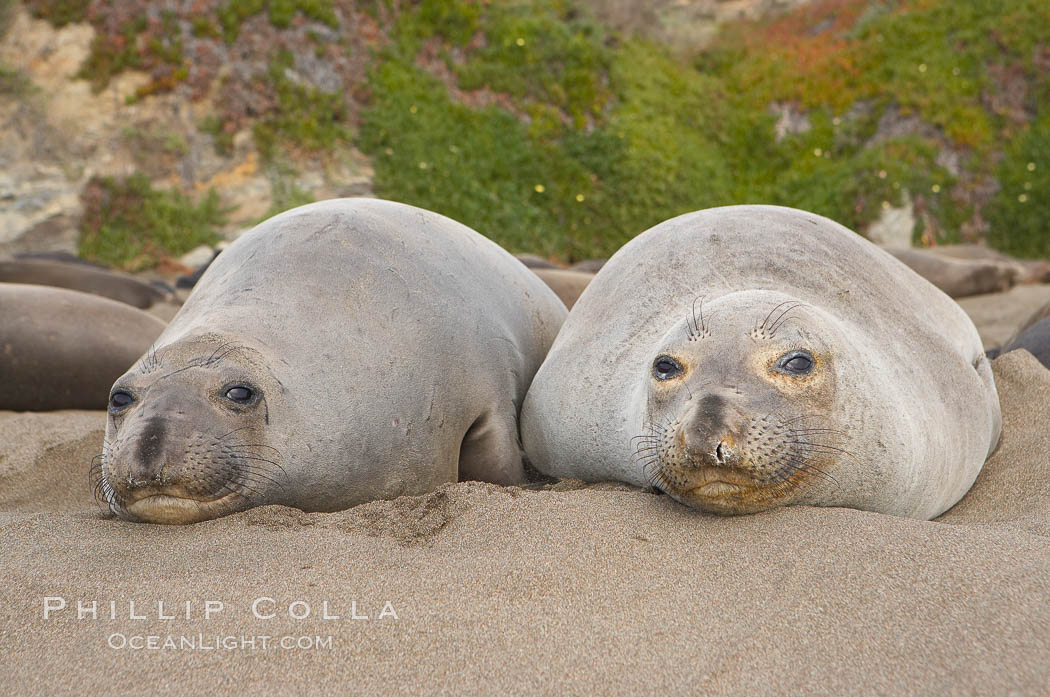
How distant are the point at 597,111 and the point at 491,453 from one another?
11.5 m

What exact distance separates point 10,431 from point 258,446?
1.78 metres

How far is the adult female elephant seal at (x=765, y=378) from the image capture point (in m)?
2.34

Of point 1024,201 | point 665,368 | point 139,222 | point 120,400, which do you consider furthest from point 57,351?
point 1024,201

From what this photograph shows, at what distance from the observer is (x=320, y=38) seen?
12.9 m

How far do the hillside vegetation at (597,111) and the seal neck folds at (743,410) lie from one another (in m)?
10.2

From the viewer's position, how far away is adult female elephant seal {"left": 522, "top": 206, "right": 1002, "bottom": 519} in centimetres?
234

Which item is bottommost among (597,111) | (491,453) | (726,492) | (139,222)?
(139,222)

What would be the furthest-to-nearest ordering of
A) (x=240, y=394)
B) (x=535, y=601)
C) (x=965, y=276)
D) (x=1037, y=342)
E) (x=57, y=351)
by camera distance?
(x=965, y=276) < (x=57, y=351) < (x=1037, y=342) < (x=240, y=394) < (x=535, y=601)

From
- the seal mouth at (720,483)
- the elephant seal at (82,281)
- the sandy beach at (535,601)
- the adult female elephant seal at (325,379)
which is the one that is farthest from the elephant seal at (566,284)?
the elephant seal at (82,281)

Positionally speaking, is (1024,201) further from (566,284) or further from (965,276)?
(566,284)

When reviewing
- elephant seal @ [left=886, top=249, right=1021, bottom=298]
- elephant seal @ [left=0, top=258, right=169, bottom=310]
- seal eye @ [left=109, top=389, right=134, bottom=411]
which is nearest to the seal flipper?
seal eye @ [left=109, top=389, right=134, bottom=411]

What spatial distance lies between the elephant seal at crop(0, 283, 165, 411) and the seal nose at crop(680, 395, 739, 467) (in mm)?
3405

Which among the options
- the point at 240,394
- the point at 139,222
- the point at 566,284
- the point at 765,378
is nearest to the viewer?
the point at 765,378

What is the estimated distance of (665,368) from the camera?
2570 mm
